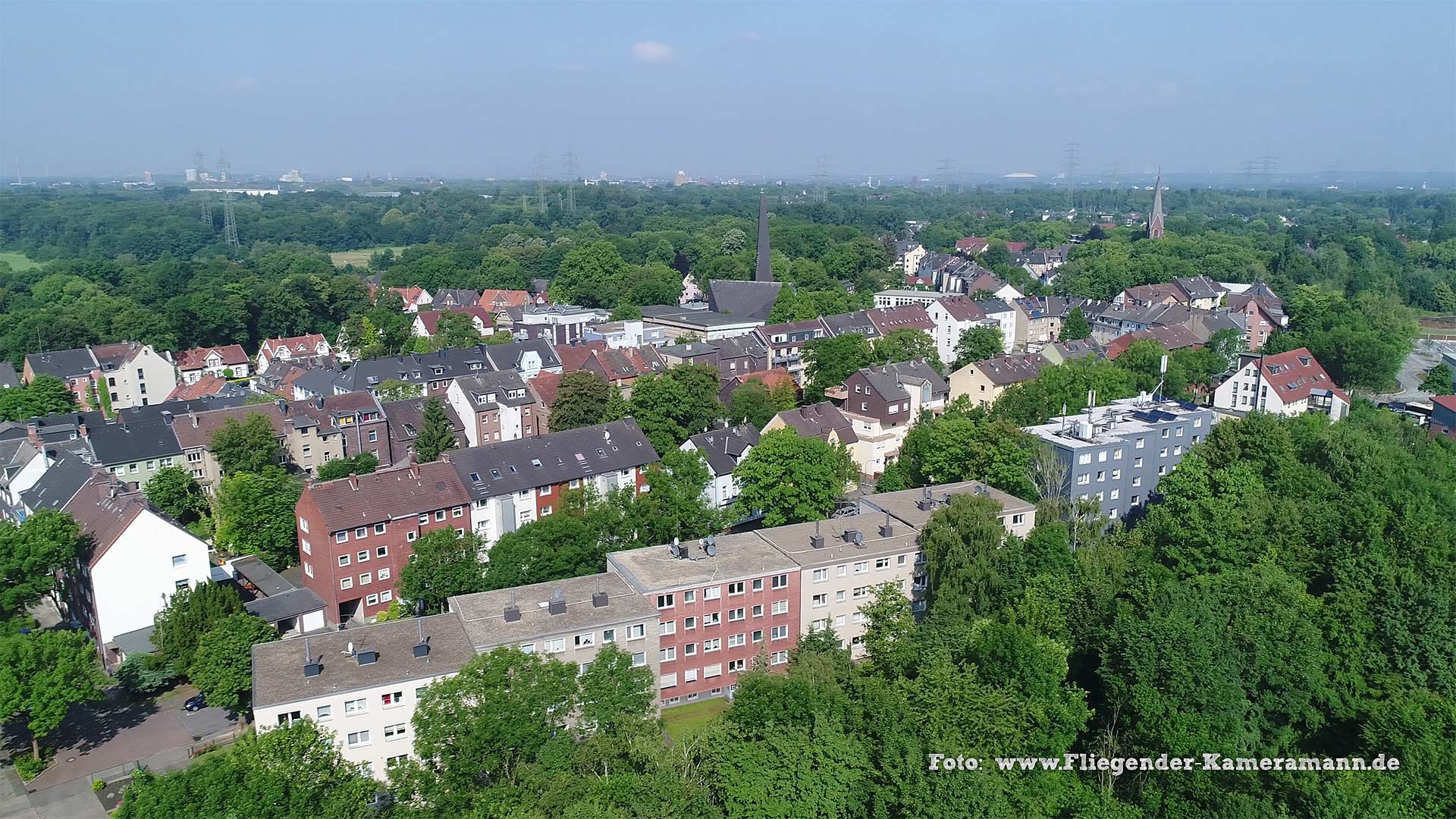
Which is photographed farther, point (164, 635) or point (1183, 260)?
point (1183, 260)

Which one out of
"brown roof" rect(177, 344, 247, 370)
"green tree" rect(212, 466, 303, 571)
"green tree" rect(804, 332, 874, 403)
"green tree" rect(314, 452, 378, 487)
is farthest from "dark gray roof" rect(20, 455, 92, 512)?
"green tree" rect(804, 332, 874, 403)

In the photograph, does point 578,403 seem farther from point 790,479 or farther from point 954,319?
point 954,319

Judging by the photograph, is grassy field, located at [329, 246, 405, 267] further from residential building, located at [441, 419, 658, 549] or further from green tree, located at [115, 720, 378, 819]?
green tree, located at [115, 720, 378, 819]

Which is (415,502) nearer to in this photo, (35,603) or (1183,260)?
(35,603)

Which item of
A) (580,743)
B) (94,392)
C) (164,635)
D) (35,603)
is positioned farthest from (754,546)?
(94,392)

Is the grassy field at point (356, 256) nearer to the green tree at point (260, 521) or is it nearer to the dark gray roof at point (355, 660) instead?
the green tree at point (260, 521)

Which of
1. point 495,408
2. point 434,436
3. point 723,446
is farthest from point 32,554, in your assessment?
point 723,446
